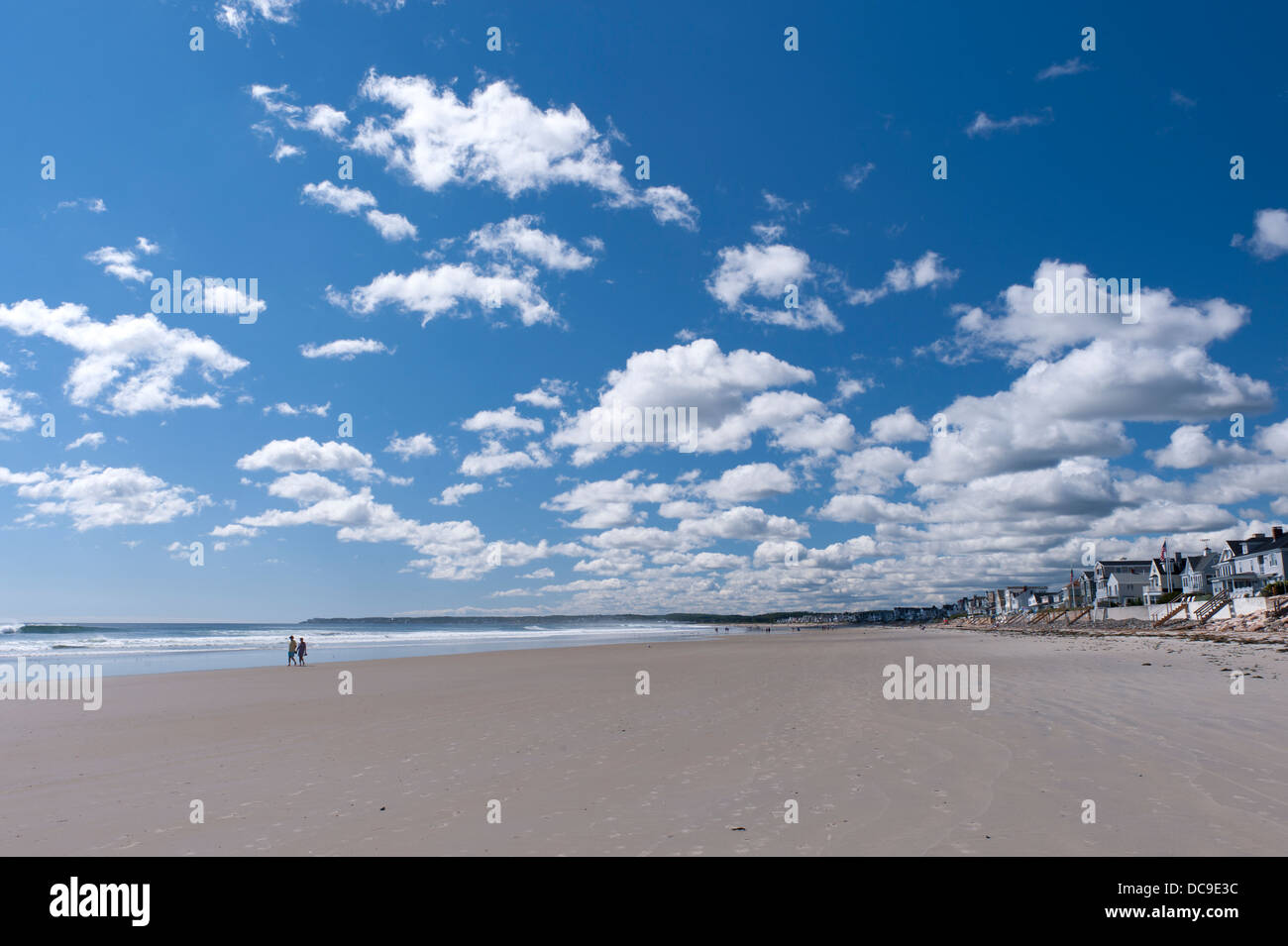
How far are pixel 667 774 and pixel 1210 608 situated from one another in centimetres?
7095

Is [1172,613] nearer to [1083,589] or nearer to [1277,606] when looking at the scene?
[1277,606]

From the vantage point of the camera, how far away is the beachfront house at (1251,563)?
83312 mm

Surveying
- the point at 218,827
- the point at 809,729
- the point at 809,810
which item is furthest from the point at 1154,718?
the point at 218,827

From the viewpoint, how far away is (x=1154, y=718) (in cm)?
1366

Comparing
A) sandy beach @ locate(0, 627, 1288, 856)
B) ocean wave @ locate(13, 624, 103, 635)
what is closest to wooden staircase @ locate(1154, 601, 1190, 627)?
sandy beach @ locate(0, 627, 1288, 856)

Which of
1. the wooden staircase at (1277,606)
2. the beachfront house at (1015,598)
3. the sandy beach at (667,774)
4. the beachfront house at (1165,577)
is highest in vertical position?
the sandy beach at (667,774)

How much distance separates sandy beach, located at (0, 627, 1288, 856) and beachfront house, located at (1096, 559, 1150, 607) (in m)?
122

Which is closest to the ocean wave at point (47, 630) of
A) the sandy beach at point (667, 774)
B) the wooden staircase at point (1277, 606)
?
the sandy beach at point (667, 774)

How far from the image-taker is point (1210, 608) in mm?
61469

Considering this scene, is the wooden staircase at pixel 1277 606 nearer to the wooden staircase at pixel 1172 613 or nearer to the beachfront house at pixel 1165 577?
the wooden staircase at pixel 1172 613

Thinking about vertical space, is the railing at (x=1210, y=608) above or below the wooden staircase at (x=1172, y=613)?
above

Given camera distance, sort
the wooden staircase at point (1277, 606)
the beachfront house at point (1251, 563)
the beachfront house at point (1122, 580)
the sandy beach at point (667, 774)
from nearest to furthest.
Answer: the sandy beach at point (667, 774) → the wooden staircase at point (1277, 606) → the beachfront house at point (1251, 563) → the beachfront house at point (1122, 580)

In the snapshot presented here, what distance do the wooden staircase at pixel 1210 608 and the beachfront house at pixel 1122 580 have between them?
5975cm

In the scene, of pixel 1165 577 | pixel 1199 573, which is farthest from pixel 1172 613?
pixel 1165 577
